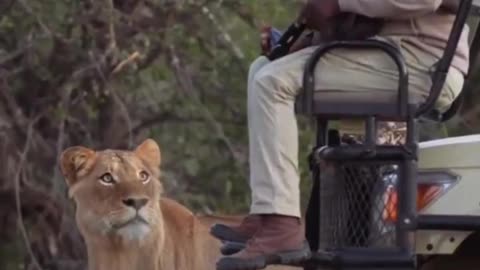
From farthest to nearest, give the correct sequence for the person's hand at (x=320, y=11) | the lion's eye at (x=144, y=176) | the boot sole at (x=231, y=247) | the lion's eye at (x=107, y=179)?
the lion's eye at (x=144, y=176), the lion's eye at (x=107, y=179), the boot sole at (x=231, y=247), the person's hand at (x=320, y=11)

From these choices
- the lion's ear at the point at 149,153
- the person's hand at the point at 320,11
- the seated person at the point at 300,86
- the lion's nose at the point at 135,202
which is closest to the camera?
the seated person at the point at 300,86

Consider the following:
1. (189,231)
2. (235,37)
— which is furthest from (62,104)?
(189,231)

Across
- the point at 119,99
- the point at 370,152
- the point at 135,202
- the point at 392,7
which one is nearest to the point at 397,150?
the point at 370,152

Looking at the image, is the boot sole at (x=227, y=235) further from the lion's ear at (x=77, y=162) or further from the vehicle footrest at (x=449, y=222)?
the lion's ear at (x=77, y=162)

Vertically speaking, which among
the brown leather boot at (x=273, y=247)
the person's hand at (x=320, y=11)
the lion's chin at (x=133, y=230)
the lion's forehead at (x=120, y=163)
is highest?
the person's hand at (x=320, y=11)

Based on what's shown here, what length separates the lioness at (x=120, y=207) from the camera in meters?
8.68

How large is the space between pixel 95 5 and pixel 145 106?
136cm

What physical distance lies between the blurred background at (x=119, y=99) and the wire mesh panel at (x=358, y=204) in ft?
17.5

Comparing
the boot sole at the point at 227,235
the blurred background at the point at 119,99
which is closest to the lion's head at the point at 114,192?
the blurred background at the point at 119,99

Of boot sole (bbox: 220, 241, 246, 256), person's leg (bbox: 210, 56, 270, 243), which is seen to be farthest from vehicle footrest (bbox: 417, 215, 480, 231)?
boot sole (bbox: 220, 241, 246, 256)

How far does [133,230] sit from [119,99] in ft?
10.1

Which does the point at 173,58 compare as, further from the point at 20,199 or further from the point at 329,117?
the point at 329,117

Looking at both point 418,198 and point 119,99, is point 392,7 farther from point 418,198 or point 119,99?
point 119,99

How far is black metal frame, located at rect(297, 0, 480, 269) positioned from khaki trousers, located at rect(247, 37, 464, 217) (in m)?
0.04
